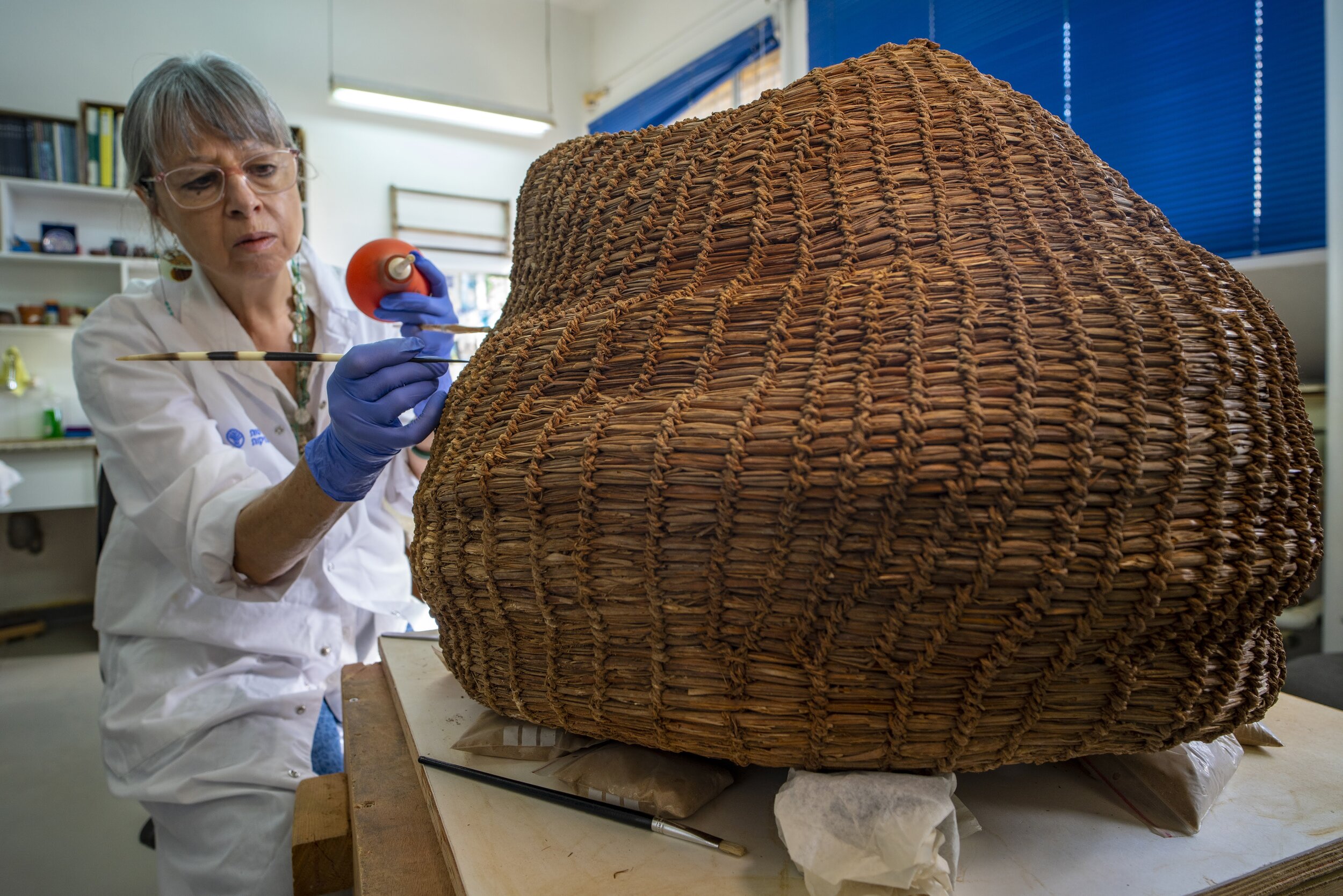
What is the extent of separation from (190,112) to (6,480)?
272 cm

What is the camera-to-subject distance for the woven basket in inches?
19.0

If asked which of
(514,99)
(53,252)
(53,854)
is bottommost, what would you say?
(53,854)

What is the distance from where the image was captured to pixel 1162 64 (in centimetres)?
207

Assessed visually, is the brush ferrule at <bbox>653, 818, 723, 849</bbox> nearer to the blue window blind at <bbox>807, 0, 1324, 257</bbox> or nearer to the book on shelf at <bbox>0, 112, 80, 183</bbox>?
the blue window blind at <bbox>807, 0, 1324, 257</bbox>

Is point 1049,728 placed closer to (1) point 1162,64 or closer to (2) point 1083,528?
(2) point 1083,528

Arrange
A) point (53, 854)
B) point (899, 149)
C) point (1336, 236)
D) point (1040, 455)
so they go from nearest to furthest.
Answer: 1. point (1040, 455)
2. point (899, 149)
3. point (1336, 236)
4. point (53, 854)

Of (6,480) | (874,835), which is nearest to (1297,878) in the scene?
(874,835)

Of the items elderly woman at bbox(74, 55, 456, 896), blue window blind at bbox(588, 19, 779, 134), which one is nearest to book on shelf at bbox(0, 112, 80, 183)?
blue window blind at bbox(588, 19, 779, 134)

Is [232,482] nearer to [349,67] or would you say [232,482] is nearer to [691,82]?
Result: [691,82]

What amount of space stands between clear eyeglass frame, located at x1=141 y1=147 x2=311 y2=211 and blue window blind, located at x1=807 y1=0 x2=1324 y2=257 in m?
2.18

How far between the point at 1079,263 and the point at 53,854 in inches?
99.3

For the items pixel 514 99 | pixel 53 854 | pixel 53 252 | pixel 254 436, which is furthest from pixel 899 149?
pixel 514 99

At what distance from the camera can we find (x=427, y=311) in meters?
1.05

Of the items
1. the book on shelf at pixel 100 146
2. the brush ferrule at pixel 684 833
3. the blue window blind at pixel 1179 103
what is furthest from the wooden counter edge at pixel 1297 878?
the book on shelf at pixel 100 146
